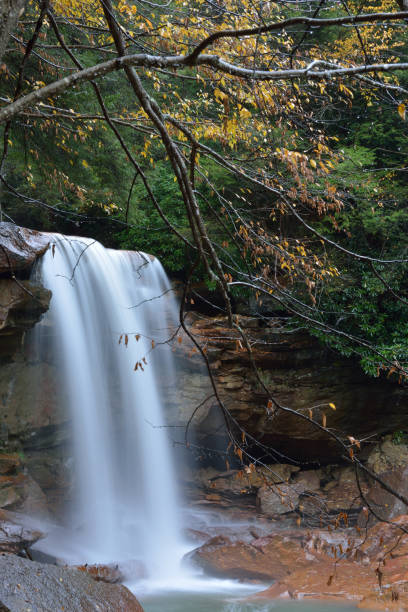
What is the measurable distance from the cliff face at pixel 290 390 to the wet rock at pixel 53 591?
5.23m

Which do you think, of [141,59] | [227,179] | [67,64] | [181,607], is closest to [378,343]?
[227,179]

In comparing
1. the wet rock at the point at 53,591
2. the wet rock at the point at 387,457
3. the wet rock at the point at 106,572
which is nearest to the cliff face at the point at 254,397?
the wet rock at the point at 387,457

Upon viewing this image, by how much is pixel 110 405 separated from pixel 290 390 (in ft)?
11.2

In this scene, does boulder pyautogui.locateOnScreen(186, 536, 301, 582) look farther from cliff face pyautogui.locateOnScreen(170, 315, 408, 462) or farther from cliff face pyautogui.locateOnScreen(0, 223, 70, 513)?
cliff face pyautogui.locateOnScreen(0, 223, 70, 513)

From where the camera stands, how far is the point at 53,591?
3295 mm

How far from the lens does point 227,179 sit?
9.98 meters

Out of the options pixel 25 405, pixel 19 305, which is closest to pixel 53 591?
pixel 19 305

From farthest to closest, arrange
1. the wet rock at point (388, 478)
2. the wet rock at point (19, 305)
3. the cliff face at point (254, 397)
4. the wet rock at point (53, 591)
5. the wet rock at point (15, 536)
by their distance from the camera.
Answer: the cliff face at point (254, 397) < the wet rock at point (388, 478) < the wet rock at point (19, 305) < the wet rock at point (15, 536) < the wet rock at point (53, 591)

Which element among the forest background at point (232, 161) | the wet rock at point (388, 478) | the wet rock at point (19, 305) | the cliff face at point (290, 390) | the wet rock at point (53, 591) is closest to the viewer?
the wet rock at point (53, 591)

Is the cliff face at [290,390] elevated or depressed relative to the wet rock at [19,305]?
depressed

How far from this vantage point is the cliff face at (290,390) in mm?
9070

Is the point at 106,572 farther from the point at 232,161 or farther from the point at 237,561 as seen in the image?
the point at 232,161

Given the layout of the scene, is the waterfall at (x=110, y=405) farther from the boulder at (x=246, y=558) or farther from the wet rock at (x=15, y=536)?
the wet rock at (x=15, y=536)

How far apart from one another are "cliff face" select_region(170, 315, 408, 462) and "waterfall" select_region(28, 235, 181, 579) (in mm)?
752
